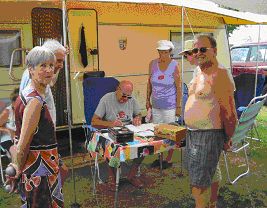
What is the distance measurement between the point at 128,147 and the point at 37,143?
1044mm

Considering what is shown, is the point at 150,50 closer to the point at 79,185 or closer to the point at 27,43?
the point at 27,43

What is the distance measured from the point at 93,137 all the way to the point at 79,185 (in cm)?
92

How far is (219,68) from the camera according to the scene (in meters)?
2.76

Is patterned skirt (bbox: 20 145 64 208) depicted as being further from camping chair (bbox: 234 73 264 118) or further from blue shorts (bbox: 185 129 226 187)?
camping chair (bbox: 234 73 264 118)

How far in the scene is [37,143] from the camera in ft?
6.97

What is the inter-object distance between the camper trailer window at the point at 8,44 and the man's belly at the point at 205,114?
138 inches

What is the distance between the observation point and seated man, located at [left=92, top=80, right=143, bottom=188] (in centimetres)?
379

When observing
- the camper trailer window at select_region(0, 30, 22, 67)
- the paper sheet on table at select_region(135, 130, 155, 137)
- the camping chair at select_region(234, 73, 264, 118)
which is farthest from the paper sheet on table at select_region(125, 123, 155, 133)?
the camping chair at select_region(234, 73, 264, 118)

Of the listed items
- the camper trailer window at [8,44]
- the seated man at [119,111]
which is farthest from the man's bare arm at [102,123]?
the camper trailer window at [8,44]

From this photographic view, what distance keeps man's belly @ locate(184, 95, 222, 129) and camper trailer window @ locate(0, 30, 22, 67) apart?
3496mm

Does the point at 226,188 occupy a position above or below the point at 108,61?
below

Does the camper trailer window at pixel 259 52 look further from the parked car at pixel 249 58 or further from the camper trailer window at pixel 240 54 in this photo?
the camper trailer window at pixel 240 54

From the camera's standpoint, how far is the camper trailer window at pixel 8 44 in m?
5.28

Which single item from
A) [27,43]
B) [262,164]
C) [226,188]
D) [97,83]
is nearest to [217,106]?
[226,188]
